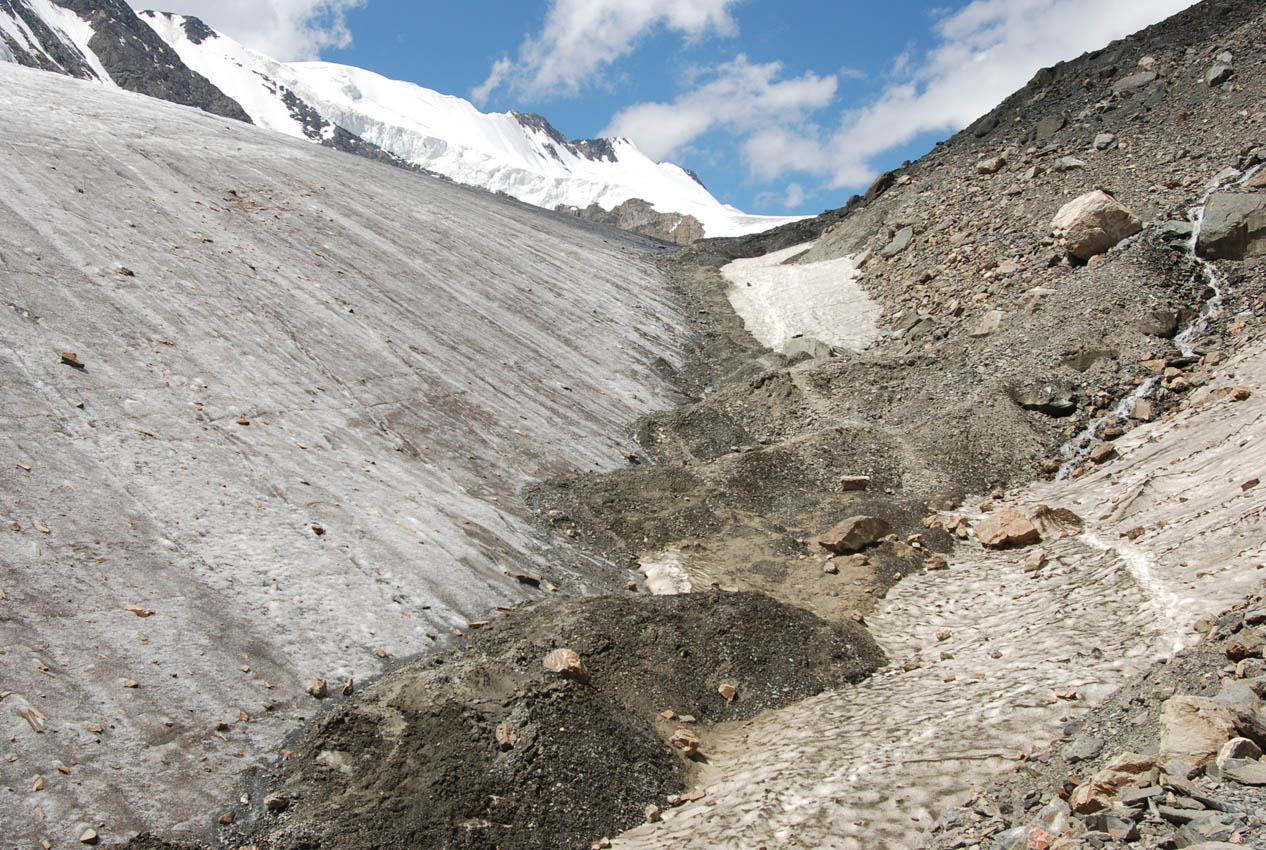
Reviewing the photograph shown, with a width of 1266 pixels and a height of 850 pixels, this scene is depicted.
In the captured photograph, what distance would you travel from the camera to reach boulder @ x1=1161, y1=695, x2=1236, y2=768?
498 cm

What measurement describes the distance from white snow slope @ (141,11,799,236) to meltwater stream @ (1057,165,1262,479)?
7073 centimetres

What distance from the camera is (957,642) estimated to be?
9.56m

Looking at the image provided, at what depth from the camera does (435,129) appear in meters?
119

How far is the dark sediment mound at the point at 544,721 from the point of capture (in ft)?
21.9

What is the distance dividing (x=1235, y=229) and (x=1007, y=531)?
843cm

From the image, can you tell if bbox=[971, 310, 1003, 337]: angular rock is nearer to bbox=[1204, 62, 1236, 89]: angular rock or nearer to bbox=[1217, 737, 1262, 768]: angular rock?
bbox=[1204, 62, 1236, 89]: angular rock

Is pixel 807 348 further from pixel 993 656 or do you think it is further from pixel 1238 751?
pixel 1238 751

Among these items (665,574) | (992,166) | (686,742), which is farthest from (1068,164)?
(686,742)

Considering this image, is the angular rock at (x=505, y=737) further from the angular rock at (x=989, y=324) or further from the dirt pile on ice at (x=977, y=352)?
the angular rock at (x=989, y=324)

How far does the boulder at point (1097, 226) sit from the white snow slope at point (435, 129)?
6938 centimetres

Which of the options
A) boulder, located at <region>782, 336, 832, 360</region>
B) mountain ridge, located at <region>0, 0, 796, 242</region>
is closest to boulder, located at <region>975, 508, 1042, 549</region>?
boulder, located at <region>782, 336, 832, 360</region>

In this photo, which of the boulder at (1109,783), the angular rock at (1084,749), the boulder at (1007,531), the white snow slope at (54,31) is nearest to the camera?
the boulder at (1109,783)

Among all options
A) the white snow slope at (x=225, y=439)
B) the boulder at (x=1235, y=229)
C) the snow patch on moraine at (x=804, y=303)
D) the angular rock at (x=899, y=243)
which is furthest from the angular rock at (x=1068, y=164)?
the white snow slope at (x=225, y=439)

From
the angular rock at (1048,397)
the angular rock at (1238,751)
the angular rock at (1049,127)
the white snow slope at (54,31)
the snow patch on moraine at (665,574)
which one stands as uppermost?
the white snow slope at (54,31)
